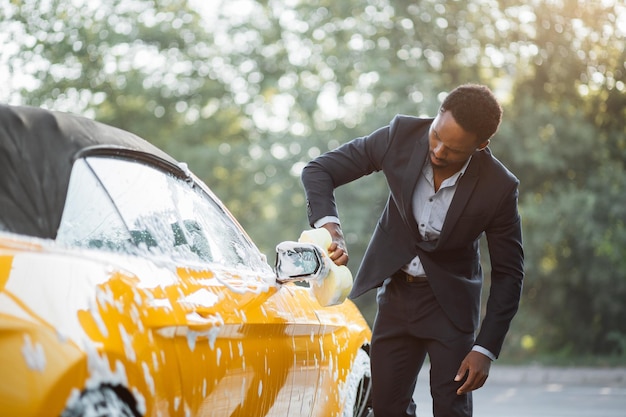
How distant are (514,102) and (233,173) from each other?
258 inches

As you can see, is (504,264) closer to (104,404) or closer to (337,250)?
(337,250)

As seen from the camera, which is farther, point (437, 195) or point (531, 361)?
point (531, 361)

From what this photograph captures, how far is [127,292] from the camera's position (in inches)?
106

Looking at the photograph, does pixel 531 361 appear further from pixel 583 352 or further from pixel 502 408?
pixel 502 408

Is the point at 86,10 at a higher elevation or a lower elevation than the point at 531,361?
higher

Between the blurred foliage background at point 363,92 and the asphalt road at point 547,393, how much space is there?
1.78 meters

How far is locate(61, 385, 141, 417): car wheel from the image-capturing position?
2.41 m

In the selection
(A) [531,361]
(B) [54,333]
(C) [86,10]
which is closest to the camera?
(B) [54,333]

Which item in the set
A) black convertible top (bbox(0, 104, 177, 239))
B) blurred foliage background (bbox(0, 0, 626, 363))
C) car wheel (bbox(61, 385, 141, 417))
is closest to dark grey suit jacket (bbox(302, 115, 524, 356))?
black convertible top (bbox(0, 104, 177, 239))

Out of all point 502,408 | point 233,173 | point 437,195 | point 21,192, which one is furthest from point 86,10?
point 21,192

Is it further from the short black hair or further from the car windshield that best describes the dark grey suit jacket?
the car windshield

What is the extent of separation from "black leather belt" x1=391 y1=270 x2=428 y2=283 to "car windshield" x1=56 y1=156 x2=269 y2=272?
2.85 ft

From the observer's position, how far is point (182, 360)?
111 inches

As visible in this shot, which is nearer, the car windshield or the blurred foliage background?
the car windshield
